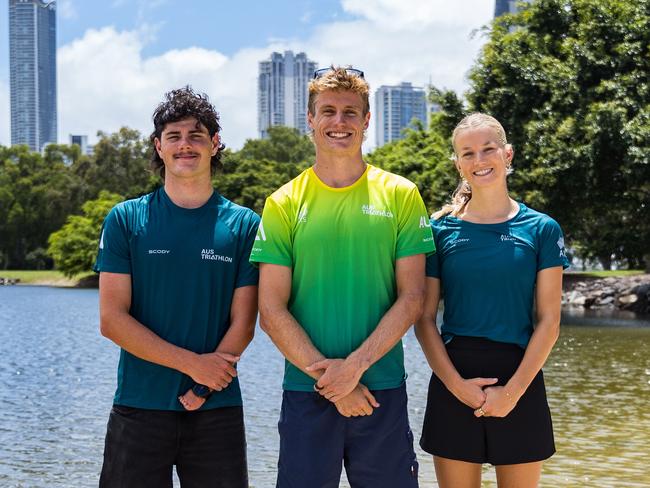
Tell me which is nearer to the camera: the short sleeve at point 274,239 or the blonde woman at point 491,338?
the short sleeve at point 274,239

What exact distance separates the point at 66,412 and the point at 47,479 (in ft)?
11.1

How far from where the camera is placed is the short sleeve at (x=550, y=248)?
4090 mm

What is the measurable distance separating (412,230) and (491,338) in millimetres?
639

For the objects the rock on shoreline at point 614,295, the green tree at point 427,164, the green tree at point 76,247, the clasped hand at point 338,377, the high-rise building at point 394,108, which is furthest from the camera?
the high-rise building at point 394,108

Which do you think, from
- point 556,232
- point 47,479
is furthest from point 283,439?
point 47,479

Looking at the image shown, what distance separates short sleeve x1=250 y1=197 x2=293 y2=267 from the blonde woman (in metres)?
0.72

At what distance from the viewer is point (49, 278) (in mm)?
67375

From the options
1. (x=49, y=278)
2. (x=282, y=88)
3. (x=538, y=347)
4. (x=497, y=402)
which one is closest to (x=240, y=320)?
(x=497, y=402)

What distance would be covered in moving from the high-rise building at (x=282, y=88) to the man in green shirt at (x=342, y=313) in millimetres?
183190

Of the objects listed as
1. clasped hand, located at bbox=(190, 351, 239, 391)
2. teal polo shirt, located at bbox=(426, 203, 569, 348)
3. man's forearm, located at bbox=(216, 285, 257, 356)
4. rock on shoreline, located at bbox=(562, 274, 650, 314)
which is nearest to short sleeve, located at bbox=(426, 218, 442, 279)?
teal polo shirt, located at bbox=(426, 203, 569, 348)

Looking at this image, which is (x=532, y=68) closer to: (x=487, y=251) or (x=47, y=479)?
(x=47, y=479)

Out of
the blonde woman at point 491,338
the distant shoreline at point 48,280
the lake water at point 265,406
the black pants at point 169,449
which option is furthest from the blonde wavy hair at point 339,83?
the distant shoreline at point 48,280

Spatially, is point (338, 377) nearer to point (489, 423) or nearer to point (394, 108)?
point (489, 423)

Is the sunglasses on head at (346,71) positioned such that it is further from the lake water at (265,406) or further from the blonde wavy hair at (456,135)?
the lake water at (265,406)
